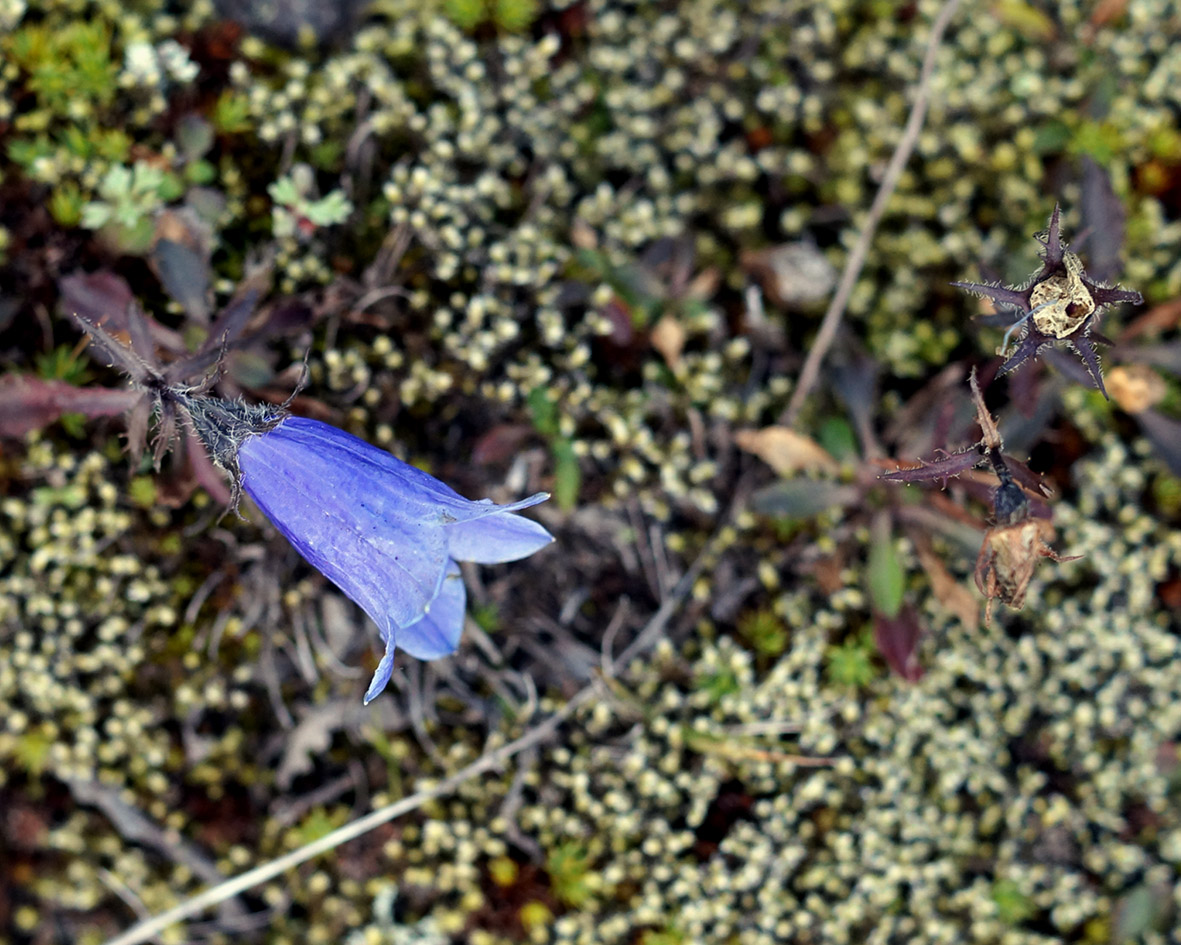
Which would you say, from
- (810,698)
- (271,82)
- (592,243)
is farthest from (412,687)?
(271,82)

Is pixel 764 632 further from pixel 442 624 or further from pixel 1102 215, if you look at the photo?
pixel 1102 215

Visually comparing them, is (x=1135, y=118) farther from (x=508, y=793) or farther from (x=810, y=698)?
(x=508, y=793)

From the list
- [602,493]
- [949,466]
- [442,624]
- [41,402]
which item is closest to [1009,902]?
[602,493]

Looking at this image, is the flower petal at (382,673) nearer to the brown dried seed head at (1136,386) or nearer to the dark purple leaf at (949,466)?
the dark purple leaf at (949,466)

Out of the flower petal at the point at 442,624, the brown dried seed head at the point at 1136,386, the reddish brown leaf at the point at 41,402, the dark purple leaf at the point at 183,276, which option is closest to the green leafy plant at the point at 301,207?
the dark purple leaf at the point at 183,276

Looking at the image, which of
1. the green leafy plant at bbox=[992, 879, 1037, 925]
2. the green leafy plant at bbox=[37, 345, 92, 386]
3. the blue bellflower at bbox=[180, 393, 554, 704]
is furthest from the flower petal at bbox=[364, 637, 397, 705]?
the green leafy plant at bbox=[992, 879, 1037, 925]
